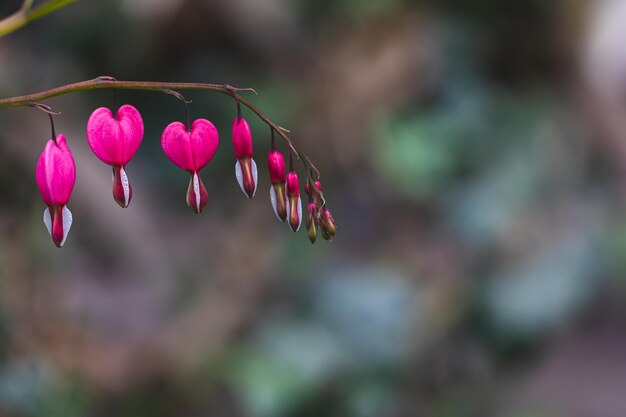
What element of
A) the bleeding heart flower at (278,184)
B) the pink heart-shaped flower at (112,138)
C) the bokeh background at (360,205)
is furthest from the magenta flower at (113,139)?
the bokeh background at (360,205)

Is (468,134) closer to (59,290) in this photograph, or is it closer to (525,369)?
(525,369)

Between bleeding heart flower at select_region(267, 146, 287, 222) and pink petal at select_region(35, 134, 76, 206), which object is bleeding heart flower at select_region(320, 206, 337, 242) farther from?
pink petal at select_region(35, 134, 76, 206)

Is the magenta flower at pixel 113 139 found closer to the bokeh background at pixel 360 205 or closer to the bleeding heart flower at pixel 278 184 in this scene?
the bleeding heart flower at pixel 278 184

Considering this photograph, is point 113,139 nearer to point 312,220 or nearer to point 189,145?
point 189,145

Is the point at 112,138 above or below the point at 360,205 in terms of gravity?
below

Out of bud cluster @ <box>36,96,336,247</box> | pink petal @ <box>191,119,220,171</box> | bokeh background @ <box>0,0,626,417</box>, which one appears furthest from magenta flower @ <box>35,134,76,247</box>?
bokeh background @ <box>0,0,626,417</box>

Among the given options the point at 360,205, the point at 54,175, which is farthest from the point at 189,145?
the point at 360,205

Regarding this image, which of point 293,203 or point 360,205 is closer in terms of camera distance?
point 293,203
